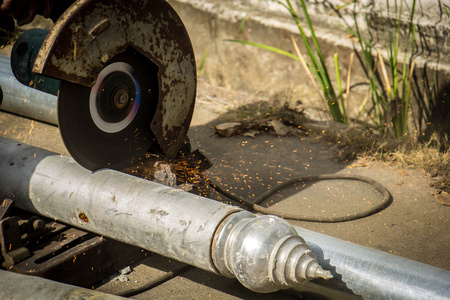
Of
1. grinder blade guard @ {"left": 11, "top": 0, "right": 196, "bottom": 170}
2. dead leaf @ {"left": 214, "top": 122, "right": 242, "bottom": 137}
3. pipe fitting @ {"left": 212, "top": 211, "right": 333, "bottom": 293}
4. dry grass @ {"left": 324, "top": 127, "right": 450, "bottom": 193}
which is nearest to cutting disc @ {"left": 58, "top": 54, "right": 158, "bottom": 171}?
grinder blade guard @ {"left": 11, "top": 0, "right": 196, "bottom": 170}

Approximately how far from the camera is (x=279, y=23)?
575 cm

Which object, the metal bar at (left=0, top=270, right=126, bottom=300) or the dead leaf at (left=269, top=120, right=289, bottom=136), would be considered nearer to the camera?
the metal bar at (left=0, top=270, right=126, bottom=300)

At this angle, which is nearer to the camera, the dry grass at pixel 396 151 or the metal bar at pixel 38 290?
the metal bar at pixel 38 290

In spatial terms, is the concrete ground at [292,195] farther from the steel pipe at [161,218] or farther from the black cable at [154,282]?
the steel pipe at [161,218]

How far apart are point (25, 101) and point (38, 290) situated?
2.21 m

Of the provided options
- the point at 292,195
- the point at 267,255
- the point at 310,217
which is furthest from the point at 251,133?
the point at 267,255

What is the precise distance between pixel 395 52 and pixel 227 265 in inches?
124

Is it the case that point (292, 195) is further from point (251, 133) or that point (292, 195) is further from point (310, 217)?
point (251, 133)

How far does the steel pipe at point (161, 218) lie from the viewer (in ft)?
7.41

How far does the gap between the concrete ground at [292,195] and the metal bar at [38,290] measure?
45 cm

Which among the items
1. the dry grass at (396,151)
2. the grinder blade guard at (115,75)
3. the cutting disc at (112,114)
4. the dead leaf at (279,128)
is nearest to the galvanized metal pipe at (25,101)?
the grinder blade guard at (115,75)

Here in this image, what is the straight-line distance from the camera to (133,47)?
300 centimetres

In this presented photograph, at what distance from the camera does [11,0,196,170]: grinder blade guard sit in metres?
2.69

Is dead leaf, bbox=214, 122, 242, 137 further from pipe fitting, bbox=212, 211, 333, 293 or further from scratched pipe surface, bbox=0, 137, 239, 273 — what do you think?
pipe fitting, bbox=212, 211, 333, 293
